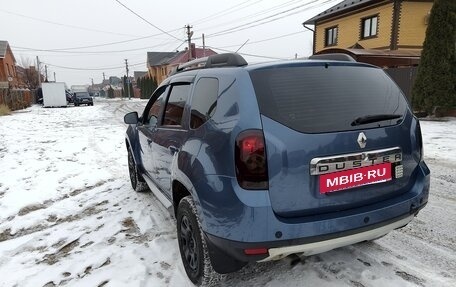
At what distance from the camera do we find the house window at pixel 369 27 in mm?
21812

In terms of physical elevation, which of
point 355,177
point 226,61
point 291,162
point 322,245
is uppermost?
point 226,61

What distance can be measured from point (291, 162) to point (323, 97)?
1.87 ft

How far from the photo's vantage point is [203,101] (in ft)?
8.79

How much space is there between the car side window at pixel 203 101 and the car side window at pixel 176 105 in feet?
0.81

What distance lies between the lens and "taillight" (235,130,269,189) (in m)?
2.10

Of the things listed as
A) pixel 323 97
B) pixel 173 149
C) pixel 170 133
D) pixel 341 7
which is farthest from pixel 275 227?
pixel 341 7

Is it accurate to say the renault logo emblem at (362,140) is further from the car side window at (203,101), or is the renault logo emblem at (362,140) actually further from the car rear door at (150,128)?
the car rear door at (150,128)

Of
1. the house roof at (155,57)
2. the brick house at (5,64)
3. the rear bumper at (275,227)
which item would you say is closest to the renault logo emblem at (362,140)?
the rear bumper at (275,227)

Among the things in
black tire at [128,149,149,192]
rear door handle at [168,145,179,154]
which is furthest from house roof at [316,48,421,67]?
rear door handle at [168,145,179,154]

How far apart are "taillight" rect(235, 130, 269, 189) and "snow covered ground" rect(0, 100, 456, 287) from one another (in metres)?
1.08

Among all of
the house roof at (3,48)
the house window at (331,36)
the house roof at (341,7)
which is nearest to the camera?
the house roof at (341,7)

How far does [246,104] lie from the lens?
2.19 meters

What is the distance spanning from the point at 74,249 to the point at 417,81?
13.1m

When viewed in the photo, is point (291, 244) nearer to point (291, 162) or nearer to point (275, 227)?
point (275, 227)
